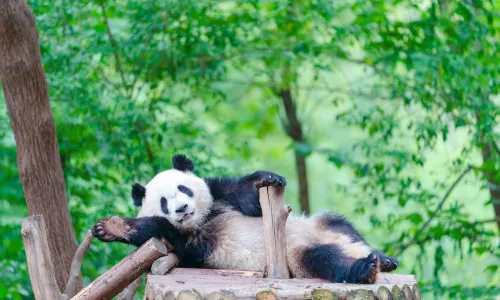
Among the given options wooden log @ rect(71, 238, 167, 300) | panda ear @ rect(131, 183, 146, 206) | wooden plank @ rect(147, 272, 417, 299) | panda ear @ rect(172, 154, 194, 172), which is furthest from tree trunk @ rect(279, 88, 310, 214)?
wooden log @ rect(71, 238, 167, 300)

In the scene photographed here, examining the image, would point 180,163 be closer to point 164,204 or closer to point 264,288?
point 164,204

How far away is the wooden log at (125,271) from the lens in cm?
358

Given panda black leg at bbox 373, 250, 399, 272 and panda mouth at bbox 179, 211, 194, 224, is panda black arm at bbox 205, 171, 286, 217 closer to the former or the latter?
panda mouth at bbox 179, 211, 194, 224

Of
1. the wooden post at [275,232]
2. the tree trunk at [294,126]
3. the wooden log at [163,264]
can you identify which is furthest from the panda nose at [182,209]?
the tree trunk at [294,126]

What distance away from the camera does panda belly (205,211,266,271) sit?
3.98m

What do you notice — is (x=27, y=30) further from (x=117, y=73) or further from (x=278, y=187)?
(x=117, y=73)

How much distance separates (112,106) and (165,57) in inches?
29.4

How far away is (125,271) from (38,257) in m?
0.58

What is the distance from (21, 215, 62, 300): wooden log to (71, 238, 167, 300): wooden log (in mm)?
355

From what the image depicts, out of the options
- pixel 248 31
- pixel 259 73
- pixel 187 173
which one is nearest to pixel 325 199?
pixel 259 73

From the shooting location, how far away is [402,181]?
6.07 metres

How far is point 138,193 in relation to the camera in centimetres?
433

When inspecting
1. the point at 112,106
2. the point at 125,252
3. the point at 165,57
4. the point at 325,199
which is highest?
the point at 165,57

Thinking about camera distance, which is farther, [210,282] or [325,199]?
[325,199]
